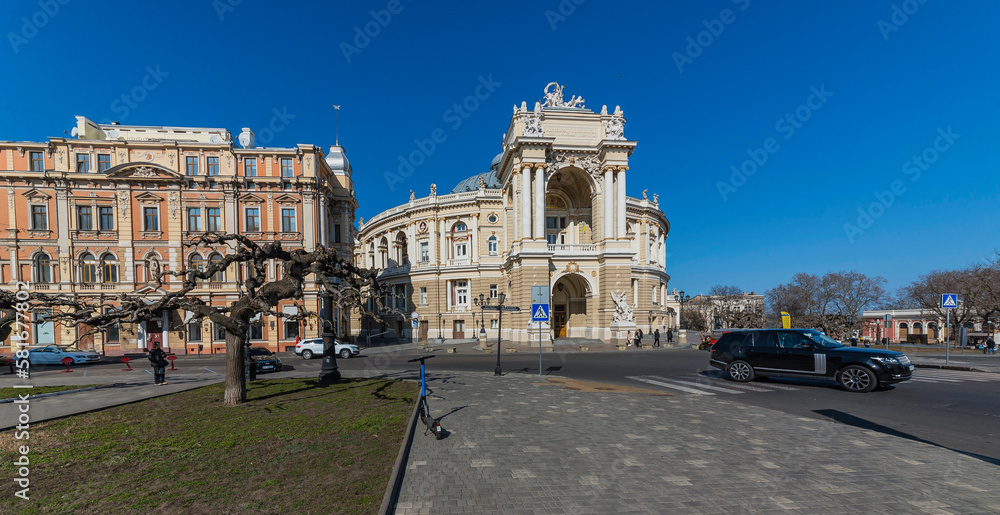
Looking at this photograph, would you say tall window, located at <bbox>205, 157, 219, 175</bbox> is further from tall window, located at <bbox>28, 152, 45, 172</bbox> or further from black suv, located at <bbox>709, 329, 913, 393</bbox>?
black suv, located at <bbox>709, 329, 913, 393</bbox>

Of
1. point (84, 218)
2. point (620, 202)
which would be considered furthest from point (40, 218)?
point (620, 202)

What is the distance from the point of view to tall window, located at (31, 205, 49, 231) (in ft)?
98.8

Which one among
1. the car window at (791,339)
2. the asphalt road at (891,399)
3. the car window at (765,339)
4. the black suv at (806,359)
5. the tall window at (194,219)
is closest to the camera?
the asphalt road at (891,399)

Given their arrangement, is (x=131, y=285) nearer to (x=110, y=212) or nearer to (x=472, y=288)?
(x=110, y=212)

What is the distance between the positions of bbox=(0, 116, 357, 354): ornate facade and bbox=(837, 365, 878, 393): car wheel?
2894 cm

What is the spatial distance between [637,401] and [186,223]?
36229 millimetres

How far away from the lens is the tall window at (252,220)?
32188mm

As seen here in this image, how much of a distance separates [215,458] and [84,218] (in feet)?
123

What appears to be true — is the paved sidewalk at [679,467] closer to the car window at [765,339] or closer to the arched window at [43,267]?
the car window at [765,339]

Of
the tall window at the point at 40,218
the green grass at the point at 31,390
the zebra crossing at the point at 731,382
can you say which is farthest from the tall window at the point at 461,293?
the tall window at the point at 40,218

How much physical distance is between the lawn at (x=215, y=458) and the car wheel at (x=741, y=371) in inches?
435

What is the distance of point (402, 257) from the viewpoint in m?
51.2

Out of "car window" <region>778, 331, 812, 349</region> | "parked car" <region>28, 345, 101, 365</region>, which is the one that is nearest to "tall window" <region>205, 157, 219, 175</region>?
"parked car" <region>28, 345, 101, 365</region>

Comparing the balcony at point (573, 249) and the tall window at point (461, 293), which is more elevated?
the balcony at point (573, 249)
